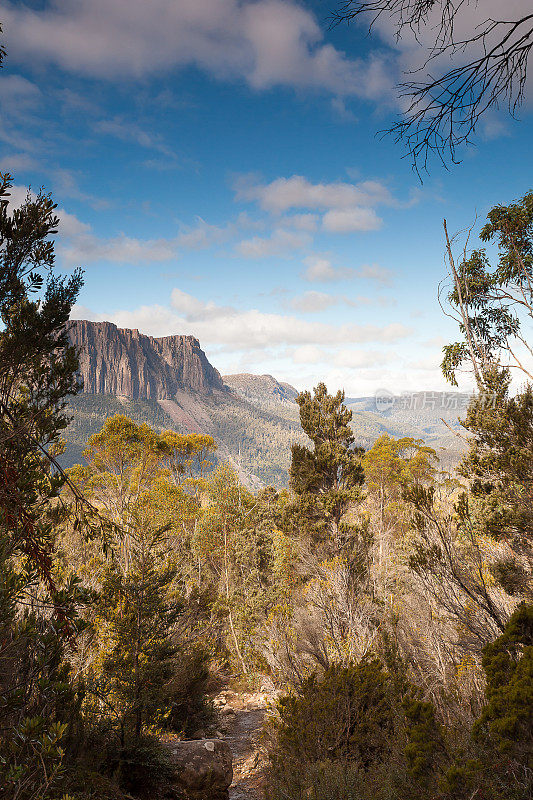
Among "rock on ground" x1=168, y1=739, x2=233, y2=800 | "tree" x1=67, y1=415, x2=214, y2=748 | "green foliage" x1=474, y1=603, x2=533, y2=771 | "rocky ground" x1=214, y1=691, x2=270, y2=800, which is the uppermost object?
"green foliage" x1=474, y1=603, x2=533, y2=771

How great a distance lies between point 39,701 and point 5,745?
61 cm

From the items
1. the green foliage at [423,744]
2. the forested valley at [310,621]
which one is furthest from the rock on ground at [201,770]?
the green foliage at [423,744]

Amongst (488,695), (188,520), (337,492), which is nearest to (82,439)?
(188,520)

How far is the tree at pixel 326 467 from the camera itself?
46.6 feet

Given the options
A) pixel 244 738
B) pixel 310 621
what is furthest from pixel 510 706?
pixel 244 738

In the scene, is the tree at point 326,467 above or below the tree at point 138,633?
above

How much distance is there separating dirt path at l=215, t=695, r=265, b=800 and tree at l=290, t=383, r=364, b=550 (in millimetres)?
6166

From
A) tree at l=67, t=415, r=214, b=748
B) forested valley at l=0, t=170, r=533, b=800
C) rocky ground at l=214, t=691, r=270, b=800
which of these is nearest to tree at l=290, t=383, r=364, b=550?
forested valley at l=0, t=170, r=533, b=800

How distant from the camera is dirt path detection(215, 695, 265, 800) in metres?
7.26

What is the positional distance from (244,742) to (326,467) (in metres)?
8.69

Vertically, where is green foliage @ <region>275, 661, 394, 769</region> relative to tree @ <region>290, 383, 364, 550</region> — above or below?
below

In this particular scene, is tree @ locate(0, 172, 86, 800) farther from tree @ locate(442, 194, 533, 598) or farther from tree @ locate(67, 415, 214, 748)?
tree @ locate(442, 194, 533, 598)

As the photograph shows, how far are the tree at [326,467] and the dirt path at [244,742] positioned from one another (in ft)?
20.2

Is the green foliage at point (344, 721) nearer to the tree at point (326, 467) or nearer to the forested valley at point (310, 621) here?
the forested valley at point (310, 621)
